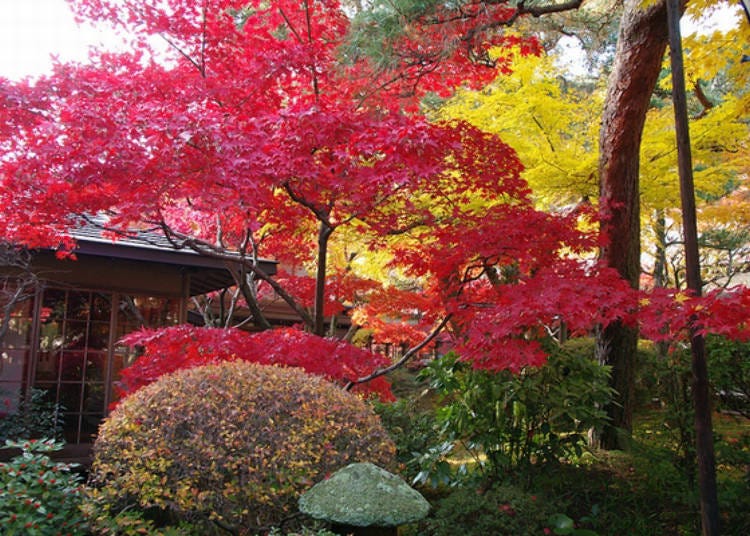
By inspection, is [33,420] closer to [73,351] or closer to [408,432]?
[73,351]

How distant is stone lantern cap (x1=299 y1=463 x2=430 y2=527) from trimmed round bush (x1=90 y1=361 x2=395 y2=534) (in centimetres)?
35

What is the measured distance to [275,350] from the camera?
5.74 meters

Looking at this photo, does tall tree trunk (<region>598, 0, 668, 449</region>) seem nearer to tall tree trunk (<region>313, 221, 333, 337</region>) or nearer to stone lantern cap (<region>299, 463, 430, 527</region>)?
tall tree trunk (<region>313, 221, 333, 337</region>)

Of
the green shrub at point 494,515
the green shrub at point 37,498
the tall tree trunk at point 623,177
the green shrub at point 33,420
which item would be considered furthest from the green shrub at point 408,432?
the green shrub at point 33,420

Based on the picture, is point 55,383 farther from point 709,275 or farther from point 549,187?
point 709,275

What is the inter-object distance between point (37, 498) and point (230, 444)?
127cm

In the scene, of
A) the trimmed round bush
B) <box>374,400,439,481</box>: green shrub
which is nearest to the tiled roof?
<box>374,400,439,481</box>: green shrub

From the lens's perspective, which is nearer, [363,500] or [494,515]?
[363,500]

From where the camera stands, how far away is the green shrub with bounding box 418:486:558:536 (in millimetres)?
4402

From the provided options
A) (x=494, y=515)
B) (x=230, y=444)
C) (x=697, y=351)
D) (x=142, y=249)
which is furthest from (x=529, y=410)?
(x=142, y=249)

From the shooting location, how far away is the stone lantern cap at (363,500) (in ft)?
11.8

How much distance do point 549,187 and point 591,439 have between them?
427 centimetres

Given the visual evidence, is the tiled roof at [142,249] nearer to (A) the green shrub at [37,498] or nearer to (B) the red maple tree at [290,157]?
(B) the red maple tree at [290,157]

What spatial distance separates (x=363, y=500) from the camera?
3.64 m
